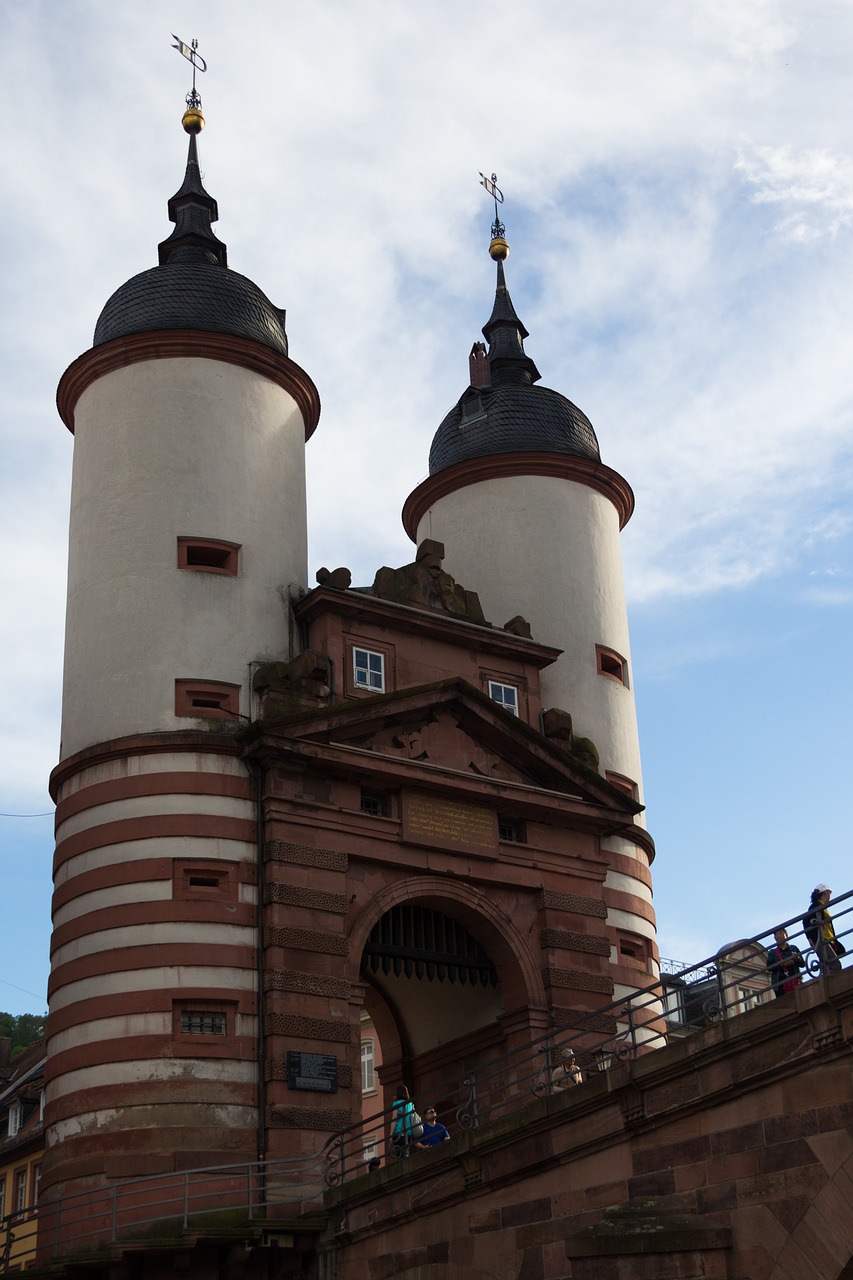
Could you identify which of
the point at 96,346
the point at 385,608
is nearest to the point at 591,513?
the point at 385,608

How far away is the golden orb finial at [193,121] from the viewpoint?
4084 centimetres

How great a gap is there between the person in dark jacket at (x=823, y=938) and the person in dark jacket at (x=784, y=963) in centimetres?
29

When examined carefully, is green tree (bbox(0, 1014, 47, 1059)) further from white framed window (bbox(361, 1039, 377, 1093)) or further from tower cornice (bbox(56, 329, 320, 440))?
tower cornice (bbox(56, 329, 320, 440))

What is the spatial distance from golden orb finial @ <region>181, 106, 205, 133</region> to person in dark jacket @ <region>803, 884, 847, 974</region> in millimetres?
27838

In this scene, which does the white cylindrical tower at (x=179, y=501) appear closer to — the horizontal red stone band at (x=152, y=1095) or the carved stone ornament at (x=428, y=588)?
the carved stone ornament at (x=428, y=588)

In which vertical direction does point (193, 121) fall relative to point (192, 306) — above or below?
above

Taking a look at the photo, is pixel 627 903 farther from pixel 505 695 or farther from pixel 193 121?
pixel 193 121

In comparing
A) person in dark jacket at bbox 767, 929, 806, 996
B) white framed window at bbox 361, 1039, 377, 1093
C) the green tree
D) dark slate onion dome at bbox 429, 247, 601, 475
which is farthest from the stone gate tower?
the green tree

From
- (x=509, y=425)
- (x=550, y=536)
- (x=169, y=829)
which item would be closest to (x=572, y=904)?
(x=169, y=829)

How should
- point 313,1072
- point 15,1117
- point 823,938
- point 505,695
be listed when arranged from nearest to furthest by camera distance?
point 823,938
point 313,1072
point 505,695
point 15,1117

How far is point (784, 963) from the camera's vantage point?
19.4 meters

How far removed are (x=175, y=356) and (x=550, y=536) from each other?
9.75m

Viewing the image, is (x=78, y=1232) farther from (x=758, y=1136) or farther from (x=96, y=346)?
(x=96, y=346)

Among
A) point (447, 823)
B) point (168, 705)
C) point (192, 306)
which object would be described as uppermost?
point (192, 306)
